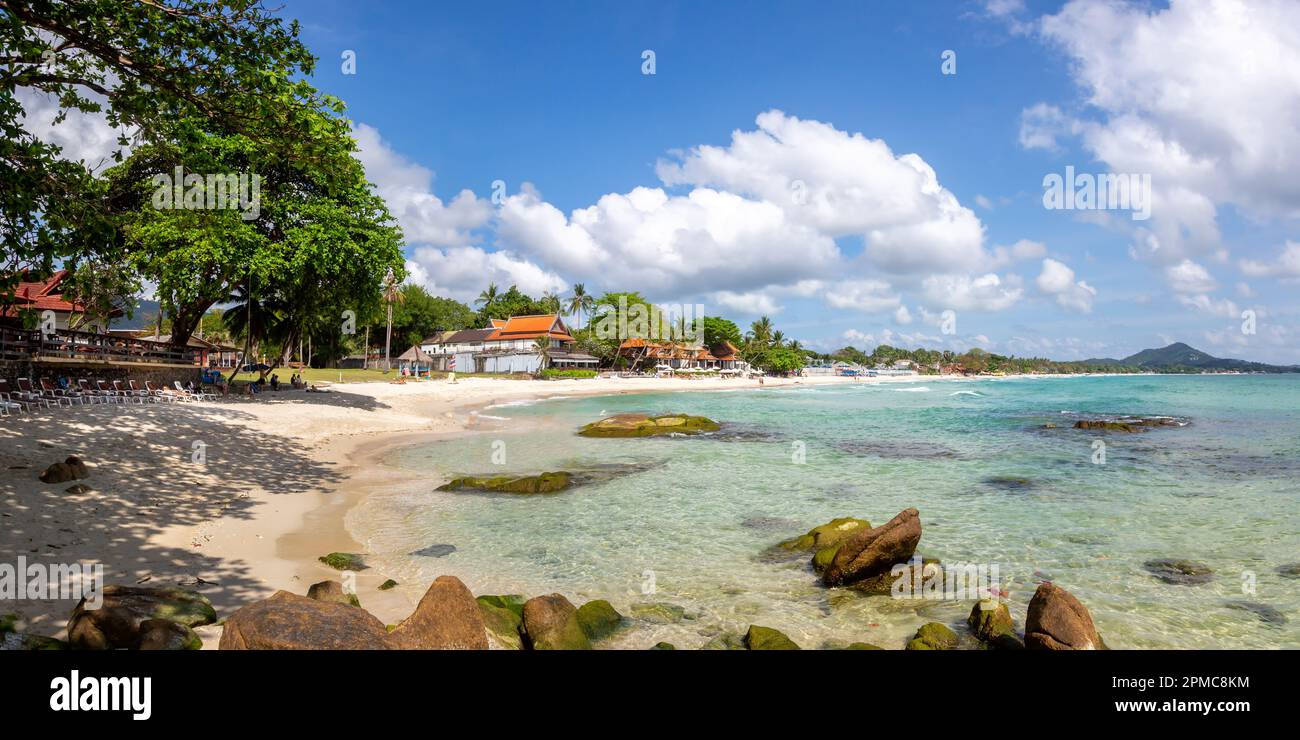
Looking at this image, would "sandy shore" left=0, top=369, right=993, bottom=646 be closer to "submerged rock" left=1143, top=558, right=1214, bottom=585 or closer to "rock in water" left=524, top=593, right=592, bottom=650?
"rock in water" left=524, top=593, right=592, bottom=650

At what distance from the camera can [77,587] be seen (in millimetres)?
6801

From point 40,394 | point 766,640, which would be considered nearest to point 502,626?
point 766,640

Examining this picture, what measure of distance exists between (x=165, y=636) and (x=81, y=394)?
66.4 ft

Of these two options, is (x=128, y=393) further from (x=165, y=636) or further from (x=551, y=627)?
(x=551, y=627)

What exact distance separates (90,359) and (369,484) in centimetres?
1580

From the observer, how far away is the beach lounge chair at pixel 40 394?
18062 millimetres

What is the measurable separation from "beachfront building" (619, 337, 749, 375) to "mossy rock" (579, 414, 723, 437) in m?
68.3

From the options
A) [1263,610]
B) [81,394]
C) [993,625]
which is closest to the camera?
[993,625]

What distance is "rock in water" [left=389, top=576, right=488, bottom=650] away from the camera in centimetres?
569

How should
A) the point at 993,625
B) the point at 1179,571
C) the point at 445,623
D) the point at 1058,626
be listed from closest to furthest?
the point at 445,623
the point at 1058,626
the point at 993,625
the point at 1179,571

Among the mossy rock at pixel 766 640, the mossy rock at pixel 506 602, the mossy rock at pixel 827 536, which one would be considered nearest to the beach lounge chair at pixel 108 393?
→ the mossy rock at pixel 506 602

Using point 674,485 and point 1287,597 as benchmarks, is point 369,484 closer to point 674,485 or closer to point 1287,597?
point 674,485

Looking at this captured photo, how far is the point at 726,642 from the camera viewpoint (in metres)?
7.29

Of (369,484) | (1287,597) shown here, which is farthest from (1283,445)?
(369,484)
